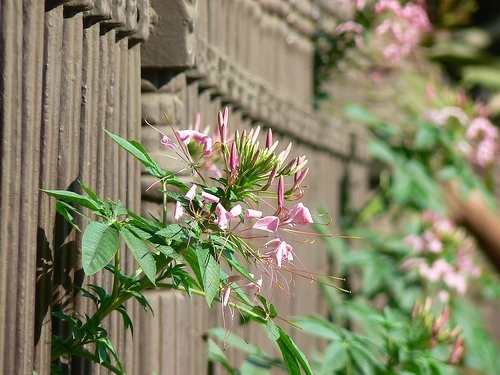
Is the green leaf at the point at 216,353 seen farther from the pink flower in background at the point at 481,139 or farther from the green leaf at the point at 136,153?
the pink flower in background at the point at 481,139

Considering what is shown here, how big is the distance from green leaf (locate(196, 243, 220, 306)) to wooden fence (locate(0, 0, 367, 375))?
13.0 inches

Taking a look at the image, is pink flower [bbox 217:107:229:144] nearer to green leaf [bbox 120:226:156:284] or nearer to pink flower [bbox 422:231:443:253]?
green leaf [bbox 120:226:156:284]

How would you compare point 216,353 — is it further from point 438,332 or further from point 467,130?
point 467,130

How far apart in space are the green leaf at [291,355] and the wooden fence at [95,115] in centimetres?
44

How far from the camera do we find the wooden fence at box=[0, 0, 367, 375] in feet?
5.61

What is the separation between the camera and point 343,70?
490 cm

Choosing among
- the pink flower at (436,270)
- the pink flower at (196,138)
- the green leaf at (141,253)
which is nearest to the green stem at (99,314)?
the green leaf at (141,253)

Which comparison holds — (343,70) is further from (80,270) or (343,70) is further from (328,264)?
(80,270)

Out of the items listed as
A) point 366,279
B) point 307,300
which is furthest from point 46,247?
point 366,279

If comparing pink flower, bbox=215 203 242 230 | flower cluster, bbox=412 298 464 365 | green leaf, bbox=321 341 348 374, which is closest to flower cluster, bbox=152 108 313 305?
pink flower, bbox=215 203 242 230

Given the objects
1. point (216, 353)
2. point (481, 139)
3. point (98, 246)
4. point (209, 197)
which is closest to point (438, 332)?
point (216, 353)

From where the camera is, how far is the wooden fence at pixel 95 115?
1711 millimetres

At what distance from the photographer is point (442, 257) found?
4508 millimetres

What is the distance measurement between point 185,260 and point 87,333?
0.26 meters
